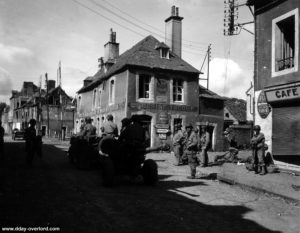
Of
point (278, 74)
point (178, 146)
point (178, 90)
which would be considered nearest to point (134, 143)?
point (278, 74)

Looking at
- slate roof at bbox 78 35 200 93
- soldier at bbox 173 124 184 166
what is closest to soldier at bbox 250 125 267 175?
soldier at bbox 173 124 184 166

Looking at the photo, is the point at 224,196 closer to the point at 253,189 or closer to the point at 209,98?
the point at 253,189

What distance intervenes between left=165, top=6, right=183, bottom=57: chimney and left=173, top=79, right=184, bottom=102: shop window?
3.15m

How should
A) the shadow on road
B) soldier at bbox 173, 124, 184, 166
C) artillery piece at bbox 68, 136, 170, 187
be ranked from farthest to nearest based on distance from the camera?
1. soldier at bbox 173, 124, 184, 166
2. artillery piece at bbox 68, 136, 170, 187
3. the shadow on road

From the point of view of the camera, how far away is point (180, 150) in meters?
14.9

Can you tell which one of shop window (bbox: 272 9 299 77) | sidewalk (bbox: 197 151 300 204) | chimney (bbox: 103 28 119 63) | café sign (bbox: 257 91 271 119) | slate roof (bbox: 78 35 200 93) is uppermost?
chimney (bbox: 103 28 119 63)

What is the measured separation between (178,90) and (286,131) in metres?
15.5

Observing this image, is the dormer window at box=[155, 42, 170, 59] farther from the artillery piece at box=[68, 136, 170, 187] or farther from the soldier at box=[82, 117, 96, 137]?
the artillery piece at box=[68, 136, 170, 187]

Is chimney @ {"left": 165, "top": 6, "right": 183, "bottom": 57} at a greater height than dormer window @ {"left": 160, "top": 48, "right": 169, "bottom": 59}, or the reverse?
chimney @ {"left": 165, "top": 6, "right": 183, "bottom": 57}

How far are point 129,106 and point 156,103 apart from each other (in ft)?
6.83

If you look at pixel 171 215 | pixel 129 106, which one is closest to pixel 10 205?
pixel 171 215

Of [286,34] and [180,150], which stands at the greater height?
[286,34]

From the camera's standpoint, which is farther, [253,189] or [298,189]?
[253,189]

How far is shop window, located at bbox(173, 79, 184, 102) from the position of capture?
25797mm
